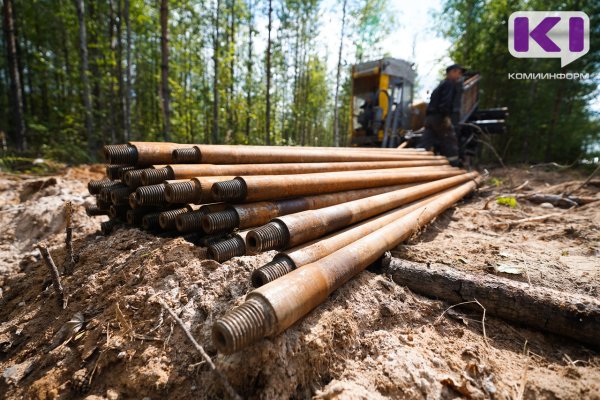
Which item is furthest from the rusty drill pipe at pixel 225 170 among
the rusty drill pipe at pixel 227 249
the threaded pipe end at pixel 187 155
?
the rusty drill pipe at pixel 227 249

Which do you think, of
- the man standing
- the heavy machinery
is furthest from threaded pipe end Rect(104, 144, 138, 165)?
the heavy machinery

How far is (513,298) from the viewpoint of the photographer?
1885mm

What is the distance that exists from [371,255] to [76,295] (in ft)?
7.29

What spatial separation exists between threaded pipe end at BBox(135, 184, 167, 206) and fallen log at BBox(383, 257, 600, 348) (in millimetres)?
1961

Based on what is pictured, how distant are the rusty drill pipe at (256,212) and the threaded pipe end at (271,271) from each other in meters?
0.61

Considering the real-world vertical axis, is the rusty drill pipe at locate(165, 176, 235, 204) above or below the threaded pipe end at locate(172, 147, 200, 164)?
below

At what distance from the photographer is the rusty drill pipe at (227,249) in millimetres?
2072

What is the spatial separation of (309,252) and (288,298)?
0.53 m

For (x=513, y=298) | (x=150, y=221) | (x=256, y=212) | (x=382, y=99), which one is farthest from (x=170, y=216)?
(x=382, y=99)

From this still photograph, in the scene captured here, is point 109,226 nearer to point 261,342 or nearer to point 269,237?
point 269,237

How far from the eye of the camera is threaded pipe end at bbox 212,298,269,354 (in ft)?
4.03

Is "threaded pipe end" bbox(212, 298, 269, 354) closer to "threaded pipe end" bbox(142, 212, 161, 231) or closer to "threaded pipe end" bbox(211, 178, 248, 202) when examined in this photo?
"threaded pipe end" bbox(211, 178, 248, 202)

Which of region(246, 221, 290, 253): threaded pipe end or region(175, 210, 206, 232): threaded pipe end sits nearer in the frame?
region(246, 221, 290, 253): threaded pipe end

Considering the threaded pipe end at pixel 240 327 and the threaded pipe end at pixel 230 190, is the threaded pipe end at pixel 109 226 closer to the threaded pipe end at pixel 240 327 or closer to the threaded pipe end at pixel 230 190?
the threaded pipe end at pixel 230 190
